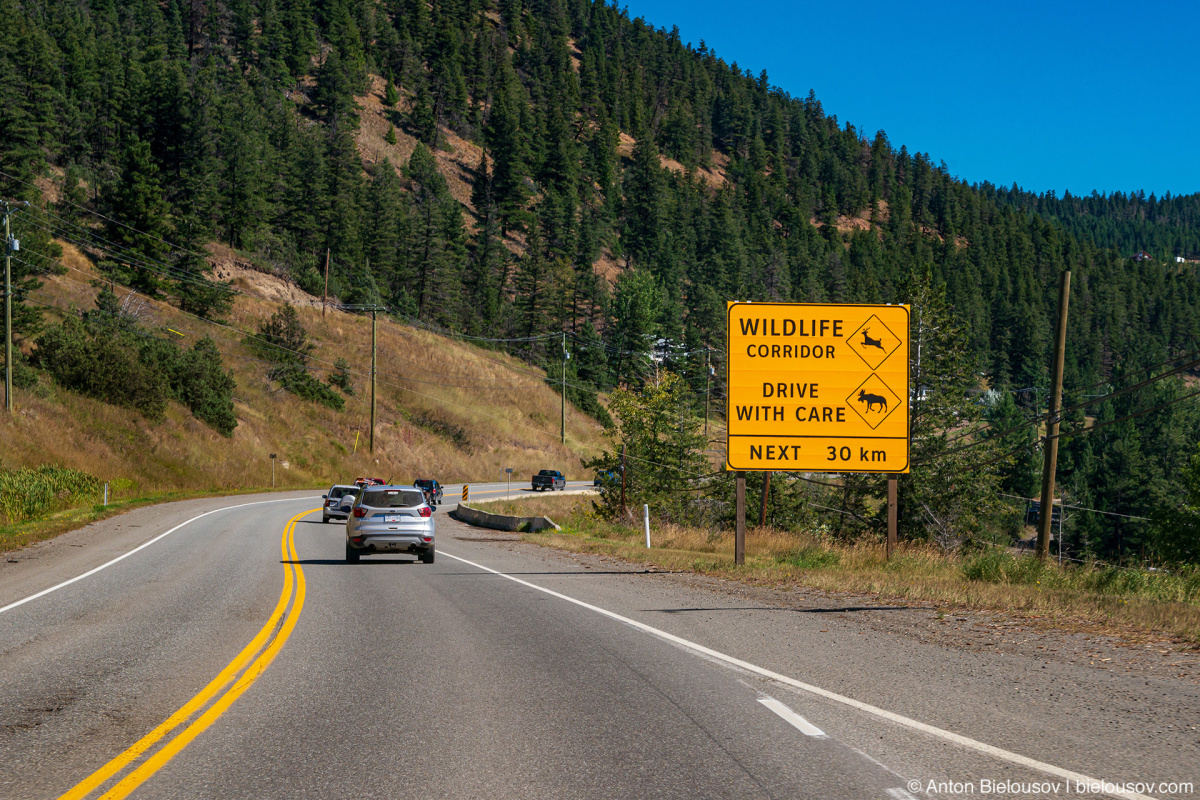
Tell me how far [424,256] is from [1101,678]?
10316 centimetres

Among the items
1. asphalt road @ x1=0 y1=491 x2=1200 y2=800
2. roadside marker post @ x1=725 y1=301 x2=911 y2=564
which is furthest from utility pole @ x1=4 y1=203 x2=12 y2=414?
roadside marker post @ x1=725 y1=301 x2=911 y2=564

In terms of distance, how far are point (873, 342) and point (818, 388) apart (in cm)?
150

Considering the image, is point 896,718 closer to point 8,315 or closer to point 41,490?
point 41,490

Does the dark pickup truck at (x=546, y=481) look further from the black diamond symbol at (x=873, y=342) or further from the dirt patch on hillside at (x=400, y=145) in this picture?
the dirt patch on hillside at (x=400, y=145)

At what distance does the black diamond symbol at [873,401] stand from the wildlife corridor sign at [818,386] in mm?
21

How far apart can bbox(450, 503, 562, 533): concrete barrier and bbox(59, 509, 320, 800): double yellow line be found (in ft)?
70.7

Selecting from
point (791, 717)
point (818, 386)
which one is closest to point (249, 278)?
point (818, 386)

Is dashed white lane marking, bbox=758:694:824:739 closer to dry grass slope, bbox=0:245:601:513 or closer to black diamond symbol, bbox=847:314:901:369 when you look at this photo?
black diamond symbol, bbox=847:314:901:369

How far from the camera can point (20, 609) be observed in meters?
11.9

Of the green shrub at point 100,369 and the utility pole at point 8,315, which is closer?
the utility pole at point 8,315

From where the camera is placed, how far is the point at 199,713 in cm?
648

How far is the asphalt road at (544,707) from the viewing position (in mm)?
5016

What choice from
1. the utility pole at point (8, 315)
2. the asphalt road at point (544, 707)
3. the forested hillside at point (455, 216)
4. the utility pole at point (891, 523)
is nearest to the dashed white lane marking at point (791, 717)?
the asphalt road at point (544, 707)

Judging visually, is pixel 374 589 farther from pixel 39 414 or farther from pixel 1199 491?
pixel 1199 491
